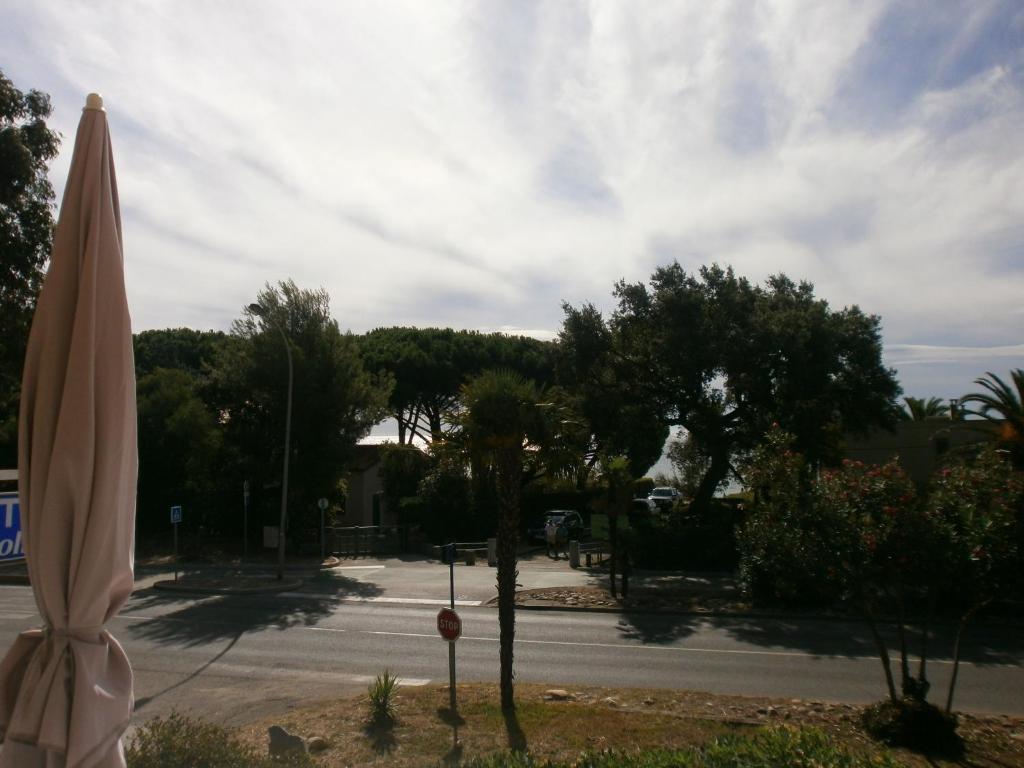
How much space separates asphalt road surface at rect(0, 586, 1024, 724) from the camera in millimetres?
12359

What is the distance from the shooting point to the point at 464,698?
37.2 feet

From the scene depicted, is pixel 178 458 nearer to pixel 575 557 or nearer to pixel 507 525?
pixel 575 557

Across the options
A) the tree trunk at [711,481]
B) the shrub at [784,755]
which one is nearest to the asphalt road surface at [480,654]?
the shrub at [784,755]

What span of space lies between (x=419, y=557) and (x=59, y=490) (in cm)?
3262

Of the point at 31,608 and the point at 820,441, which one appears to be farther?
the point at 820,441

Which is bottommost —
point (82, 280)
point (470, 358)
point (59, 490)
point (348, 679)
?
point (348, 679)

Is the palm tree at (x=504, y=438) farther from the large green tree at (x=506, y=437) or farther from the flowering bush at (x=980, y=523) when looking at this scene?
the flowering bush at (x=980, y=523)

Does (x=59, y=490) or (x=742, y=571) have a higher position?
(x=59, y=490)

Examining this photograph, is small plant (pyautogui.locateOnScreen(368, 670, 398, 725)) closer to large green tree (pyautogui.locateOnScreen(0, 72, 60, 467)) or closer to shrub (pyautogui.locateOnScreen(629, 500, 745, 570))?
large green tree (pyautogui.locateOnScreen(0, 72, 60, 467))

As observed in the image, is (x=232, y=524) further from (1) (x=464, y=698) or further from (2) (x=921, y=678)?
(2) (x=921, y=678)

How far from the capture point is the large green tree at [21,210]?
15047 millimetres

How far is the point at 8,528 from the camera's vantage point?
19.4ft

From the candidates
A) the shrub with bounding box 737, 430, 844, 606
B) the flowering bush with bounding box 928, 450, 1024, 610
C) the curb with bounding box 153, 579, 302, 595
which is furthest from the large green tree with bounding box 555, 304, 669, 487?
the flowering bush with bounding box 928, 450, 1024, 610

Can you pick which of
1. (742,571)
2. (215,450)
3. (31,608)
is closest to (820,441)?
(742,571)
